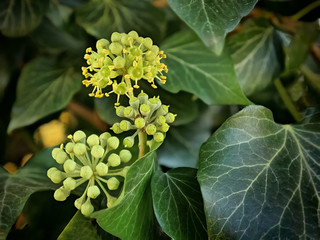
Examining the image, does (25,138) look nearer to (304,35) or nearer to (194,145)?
(194,145)

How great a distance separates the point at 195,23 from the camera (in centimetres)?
39

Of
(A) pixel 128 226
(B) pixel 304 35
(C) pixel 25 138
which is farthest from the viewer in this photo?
(C) pixel 25 138

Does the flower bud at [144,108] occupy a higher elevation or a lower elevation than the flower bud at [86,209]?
higher

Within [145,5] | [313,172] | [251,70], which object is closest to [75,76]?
[145,5]

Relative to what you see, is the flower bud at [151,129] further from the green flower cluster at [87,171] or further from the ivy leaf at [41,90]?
the ivy leaf at [41,90]

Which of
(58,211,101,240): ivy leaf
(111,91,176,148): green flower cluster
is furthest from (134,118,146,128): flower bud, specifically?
(58,211,101,240): ivy leaf

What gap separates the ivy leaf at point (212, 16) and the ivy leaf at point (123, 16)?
0.56 feet

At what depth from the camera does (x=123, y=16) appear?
574mm

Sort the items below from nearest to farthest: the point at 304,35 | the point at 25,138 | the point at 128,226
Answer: the point at 128,226
the point at 304,35
the point at 25,138

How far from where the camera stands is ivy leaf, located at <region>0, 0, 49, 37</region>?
0.61m

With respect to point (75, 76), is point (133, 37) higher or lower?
higher

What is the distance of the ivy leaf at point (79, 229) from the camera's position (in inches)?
15.9

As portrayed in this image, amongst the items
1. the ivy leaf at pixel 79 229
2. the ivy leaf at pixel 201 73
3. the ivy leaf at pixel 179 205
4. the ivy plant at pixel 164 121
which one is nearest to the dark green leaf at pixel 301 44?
the ivy plant at pixel 164 121

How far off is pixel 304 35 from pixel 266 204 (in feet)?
0.89
